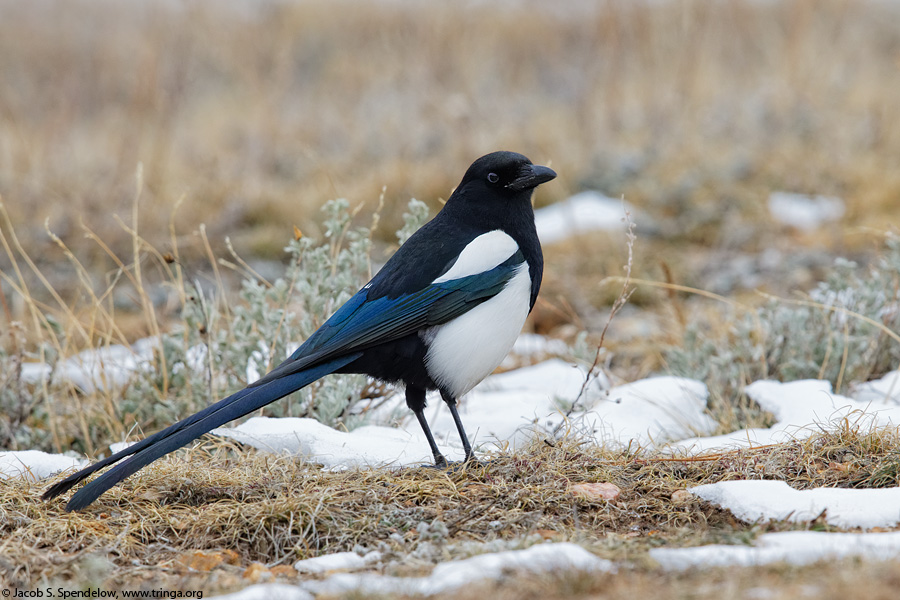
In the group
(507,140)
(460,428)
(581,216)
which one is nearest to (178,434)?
(460,428)

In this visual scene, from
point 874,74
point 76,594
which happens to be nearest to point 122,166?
point 76,594

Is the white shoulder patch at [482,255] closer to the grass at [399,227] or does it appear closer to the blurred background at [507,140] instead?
the grass at [399,227]

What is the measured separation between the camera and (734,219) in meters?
6.48

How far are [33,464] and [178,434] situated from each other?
2.58 feet

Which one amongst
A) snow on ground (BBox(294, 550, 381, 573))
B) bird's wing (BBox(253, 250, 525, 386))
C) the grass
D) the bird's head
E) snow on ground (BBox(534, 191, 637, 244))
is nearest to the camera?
snow on ground (BBox(294, 550, 381, 573))

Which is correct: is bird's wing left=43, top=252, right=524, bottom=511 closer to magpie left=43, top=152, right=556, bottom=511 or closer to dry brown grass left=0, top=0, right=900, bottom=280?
magpie left=43, top=152, right=556, bottom=511

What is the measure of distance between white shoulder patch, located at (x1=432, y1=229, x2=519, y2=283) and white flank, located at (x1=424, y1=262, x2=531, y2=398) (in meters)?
0.10

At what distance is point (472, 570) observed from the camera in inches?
73.0

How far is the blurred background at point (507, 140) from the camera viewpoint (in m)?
6.18

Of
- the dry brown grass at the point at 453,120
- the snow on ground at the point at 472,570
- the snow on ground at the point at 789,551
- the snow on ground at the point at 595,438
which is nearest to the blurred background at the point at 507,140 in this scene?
the dry brown grass at the point at 453,120

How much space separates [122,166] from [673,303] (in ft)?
14.8

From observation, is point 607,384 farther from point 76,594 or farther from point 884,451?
point 76,594

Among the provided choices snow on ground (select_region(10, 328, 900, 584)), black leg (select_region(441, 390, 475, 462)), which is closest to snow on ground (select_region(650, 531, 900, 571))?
snow on ground (select_region(10, 328, 900, 584))

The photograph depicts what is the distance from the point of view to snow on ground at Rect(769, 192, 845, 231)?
6.42m
